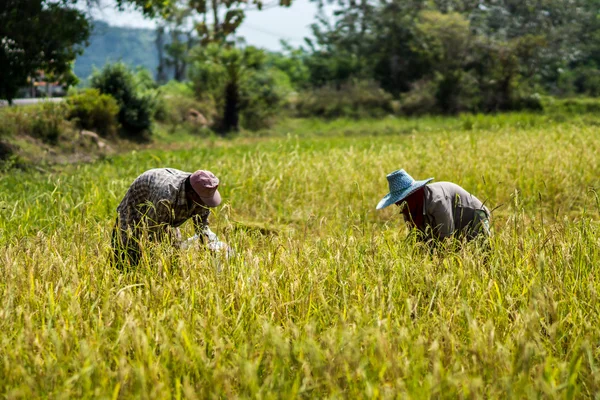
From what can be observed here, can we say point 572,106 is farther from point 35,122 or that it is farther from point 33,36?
point 33,36

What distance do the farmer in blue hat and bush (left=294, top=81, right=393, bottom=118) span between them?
17508 mm

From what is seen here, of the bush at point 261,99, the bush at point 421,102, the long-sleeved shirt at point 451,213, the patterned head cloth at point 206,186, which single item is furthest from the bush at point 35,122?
the bush at point 421,102

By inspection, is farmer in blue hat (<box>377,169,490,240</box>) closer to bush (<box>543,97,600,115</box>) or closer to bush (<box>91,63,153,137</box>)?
bush (<box>91,63,153,137</box>)

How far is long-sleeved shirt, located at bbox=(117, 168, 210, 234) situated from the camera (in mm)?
4207

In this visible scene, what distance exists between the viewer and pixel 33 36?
10.3 meters

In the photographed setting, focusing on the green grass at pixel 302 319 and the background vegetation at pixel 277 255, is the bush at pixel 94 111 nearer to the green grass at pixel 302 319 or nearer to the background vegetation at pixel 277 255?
the background vegetation at pixel 277 255

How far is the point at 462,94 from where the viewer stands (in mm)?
21891

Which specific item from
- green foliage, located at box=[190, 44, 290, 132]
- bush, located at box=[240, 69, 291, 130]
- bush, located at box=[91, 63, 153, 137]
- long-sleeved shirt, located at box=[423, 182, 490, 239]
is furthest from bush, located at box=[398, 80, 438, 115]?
long-sleeved shirt, located at box=[423, 182, 490, 239]

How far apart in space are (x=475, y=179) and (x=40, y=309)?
5577 millimetres

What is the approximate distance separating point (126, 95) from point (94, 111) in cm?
160

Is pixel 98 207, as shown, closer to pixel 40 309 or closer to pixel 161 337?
pixel 40 309

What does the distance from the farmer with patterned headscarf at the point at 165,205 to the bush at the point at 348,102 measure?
17.7 m

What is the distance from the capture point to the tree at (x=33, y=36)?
10.2 metres

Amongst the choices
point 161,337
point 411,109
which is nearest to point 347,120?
point 411,109
